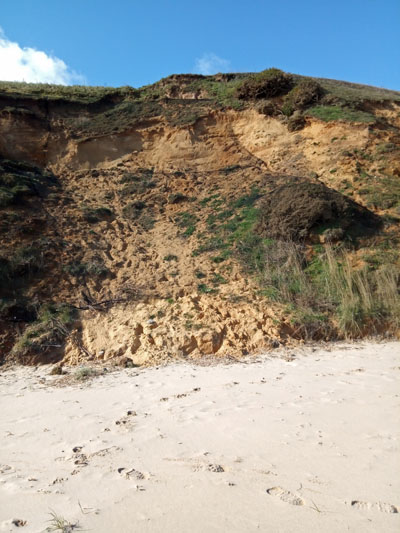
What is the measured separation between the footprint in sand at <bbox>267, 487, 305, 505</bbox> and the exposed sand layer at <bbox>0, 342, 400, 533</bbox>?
0.04 ft

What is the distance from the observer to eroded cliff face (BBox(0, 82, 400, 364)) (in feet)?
24.3

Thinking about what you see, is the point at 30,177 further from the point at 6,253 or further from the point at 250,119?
the point at 250,119

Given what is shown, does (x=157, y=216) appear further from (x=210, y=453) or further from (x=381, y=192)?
(x=210, y=453)

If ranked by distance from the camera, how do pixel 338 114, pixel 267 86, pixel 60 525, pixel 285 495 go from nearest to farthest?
pixel 60 525 → pixel 285 495 → pixel 338 114 → pixel 267 86

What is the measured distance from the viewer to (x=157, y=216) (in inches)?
484

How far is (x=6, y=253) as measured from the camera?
30.8 feet

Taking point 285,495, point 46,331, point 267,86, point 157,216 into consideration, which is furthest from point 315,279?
point 267,86

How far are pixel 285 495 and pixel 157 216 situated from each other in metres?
10.8

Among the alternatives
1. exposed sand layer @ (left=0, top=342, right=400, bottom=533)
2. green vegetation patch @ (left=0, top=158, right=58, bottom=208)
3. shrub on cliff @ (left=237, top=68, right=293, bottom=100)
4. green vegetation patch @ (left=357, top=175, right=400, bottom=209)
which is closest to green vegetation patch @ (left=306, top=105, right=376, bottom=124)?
shrub on cliff @ (left=237, top=68, right=293, bottom=100)

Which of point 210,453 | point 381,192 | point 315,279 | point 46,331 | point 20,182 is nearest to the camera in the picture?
point 210,453

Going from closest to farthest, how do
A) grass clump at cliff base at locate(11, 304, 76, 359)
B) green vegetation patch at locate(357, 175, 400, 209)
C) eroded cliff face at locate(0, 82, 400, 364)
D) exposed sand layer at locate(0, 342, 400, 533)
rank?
exposed sand layer at locate(0, 342, 400, 533) < grass clump at cliff base at locate(11, 304, 76, 359) < eroded cliff face at locate(0, 82, 400, 364) < green vegetation patch at locate(357, 175, 400, 209)

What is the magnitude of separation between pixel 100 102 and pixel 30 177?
20.5ft

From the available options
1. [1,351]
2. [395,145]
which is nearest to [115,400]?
[1,351]

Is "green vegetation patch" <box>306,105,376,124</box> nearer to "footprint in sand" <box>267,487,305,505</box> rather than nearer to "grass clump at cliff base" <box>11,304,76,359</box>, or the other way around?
"grass clump at cliff base" <box>11,304,76,359</box>
